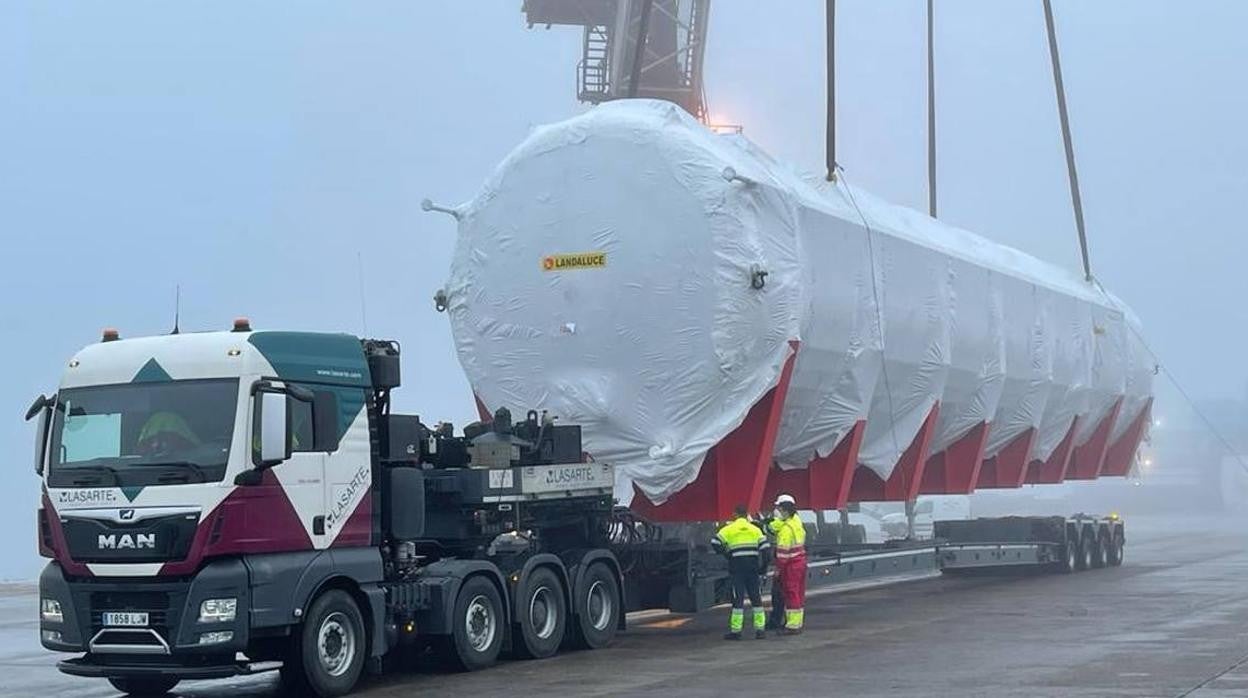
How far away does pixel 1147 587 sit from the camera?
23.3m

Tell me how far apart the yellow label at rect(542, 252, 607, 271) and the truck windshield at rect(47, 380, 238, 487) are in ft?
17.5

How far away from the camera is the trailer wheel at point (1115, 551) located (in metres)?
29.8

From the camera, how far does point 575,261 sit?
55.6 feet

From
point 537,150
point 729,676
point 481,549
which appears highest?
point 537,150

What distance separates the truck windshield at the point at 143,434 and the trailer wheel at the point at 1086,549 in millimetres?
20058

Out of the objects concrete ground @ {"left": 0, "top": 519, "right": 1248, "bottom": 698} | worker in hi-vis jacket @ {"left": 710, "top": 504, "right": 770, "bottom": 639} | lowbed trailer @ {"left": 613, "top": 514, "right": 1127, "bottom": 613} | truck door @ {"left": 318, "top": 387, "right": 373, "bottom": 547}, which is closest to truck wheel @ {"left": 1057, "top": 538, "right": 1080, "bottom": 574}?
lowbed trailer @ {"left": 613, "top": 514, "right": 1127, "bottom": 613}

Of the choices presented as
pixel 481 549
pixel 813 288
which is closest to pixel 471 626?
pixel 481 549

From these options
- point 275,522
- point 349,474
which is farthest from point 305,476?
point 349,474

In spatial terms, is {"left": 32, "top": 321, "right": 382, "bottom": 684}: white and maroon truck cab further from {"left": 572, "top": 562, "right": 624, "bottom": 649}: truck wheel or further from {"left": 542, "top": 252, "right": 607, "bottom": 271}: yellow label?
{"left": 542, "top": 252, "right": 607, "bottom": 271}: yellow label

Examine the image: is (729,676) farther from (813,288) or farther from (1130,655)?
(813,288)

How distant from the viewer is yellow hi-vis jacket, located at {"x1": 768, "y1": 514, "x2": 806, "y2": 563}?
17.3 meters

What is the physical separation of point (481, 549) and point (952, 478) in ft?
34.0

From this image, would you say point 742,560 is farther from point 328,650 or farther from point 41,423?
point 41,423

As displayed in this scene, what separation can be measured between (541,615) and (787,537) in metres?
3.32
